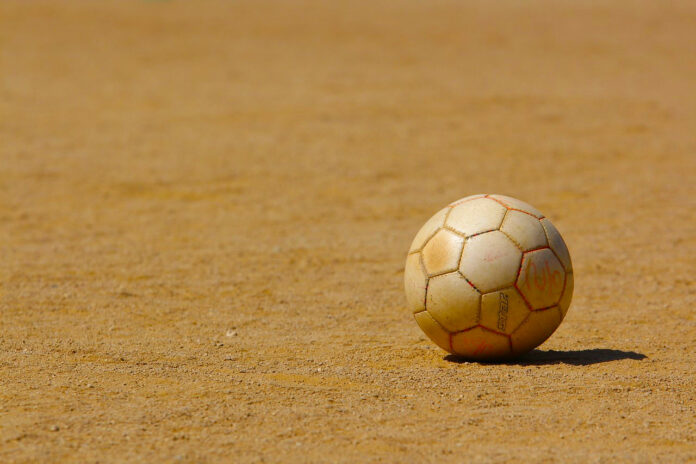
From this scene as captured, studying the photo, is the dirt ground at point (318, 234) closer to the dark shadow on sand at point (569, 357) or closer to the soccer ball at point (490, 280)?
the dark shadow on sand at point (569, 357)

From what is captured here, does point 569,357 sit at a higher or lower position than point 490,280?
lower

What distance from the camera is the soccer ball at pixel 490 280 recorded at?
5.05m

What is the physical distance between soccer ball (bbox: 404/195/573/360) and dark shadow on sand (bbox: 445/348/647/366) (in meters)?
0.10

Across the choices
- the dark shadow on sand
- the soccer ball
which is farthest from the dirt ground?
the soccer ball

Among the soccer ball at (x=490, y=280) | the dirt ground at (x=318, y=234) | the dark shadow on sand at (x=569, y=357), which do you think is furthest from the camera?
the dark shadow on sand at (x=569, y=357)

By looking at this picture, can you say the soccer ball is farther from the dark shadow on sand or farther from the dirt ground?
the dirt ground

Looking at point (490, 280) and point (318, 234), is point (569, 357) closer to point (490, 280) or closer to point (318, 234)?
point (490, 280)

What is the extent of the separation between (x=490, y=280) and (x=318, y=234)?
4320 millimetres

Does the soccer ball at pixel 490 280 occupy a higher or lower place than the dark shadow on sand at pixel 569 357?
higher

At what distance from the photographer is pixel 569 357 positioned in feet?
18.0

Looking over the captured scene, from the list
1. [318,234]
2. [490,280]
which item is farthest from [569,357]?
[318,234]

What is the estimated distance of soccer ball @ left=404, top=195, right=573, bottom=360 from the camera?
16.6ft

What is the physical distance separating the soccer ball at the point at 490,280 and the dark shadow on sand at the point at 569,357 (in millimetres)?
96

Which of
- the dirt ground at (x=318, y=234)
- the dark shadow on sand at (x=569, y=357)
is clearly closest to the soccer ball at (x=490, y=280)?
the dark shadow on sand at (x=569, y=357)
